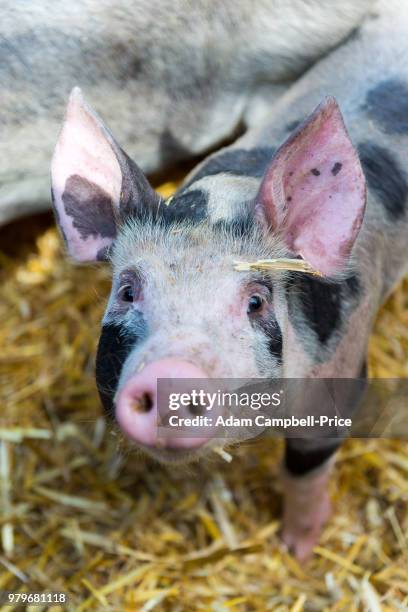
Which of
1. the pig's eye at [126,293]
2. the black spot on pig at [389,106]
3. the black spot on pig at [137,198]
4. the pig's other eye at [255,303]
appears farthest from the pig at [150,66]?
the pig's other eye at [255,303]

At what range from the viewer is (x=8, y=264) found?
341 centimetres

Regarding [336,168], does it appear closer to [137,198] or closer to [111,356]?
[137,198]

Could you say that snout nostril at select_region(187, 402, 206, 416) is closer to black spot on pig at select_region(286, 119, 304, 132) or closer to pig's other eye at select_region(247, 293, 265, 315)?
pig's other eye at select_region(247, 293, 265, 315)

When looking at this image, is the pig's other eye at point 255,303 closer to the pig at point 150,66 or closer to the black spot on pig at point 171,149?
the pig at point 150,66

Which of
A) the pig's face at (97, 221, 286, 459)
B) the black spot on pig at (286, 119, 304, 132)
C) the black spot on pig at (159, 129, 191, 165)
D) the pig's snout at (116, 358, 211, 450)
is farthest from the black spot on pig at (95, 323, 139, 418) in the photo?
the black spot on pig at (159, 129, 191, 165)

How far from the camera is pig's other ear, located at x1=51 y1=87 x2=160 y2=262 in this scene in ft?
6.00

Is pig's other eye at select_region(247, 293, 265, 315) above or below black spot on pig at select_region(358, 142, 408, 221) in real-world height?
below

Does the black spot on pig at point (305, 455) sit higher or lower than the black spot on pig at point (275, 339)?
lower

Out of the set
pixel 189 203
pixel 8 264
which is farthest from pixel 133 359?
pixel 8 264

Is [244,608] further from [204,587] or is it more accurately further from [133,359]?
[133,359]

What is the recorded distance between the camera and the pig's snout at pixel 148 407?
143 centimetres

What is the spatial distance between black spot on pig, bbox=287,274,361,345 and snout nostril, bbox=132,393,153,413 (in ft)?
1.87

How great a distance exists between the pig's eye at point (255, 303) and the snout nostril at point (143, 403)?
0.36m

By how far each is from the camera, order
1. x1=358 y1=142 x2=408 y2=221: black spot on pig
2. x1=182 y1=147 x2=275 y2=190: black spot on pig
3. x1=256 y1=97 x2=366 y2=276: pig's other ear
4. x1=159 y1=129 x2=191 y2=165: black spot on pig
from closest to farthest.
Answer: x1=256 y1=97 x2=366 y2=276: pig's other ear
x1=182 y1=147 x2=275 y2=190: black spot on pig
x1=358 y1=142 x2=408 y2=221: black spot on pig
x1=159 y1=129 x2=191 y2=165: black spot on pig
